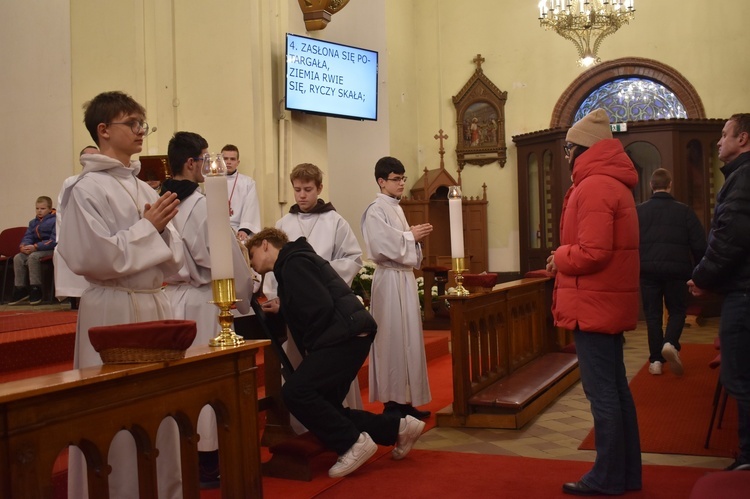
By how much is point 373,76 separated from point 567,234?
5617 millimetres

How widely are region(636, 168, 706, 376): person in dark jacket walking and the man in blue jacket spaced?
5.21 m

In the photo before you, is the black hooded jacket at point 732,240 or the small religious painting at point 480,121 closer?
the black hooded jacket at point 732,240

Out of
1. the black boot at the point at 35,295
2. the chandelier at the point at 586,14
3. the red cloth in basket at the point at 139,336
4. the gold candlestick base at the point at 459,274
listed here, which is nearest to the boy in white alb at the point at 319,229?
the gold candlestick base at the point at 459,274

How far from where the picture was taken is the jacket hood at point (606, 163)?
11.6ft

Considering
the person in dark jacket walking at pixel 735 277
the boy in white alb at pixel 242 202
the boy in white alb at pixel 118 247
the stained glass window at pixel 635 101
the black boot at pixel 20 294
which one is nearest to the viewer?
the boy in white alb at pixel 118 247

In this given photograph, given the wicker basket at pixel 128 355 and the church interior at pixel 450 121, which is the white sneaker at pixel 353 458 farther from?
the wicker basket at pixel 128 355

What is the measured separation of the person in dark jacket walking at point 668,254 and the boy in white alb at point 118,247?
450cm

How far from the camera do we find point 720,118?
1158 cm

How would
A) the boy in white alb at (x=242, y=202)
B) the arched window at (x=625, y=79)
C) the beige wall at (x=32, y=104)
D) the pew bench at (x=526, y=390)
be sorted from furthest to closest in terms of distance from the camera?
the arched window at (x=625, y=79) → the beige wall at (x=32, y=104) → the boy in white alb at (x=242, y=202) → the pew bench at (x=526, y=390)

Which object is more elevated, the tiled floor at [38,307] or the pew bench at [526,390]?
the tiled floor at [38,307]

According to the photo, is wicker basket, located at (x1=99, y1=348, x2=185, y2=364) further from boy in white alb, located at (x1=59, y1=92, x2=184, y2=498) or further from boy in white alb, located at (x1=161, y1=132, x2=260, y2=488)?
boy in white alb, located at (x1=161, y1=132, x2=260, y2=488)

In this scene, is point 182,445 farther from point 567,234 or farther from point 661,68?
point 661,68

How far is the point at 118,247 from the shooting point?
9.43 ft

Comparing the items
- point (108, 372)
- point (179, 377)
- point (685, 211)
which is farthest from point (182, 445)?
point (685, 211)
